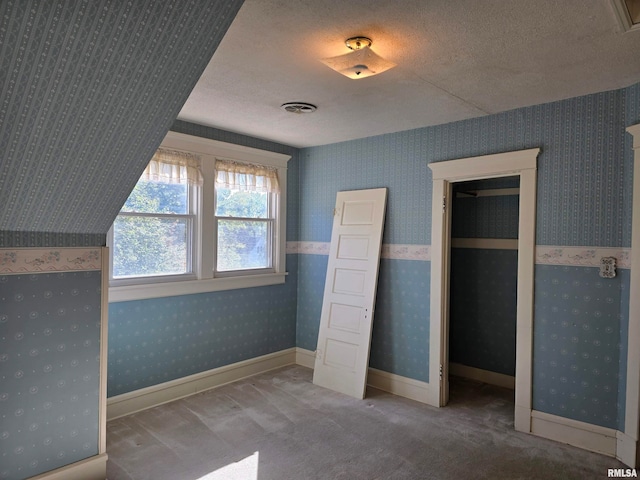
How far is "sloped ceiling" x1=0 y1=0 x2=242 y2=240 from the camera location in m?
1.51

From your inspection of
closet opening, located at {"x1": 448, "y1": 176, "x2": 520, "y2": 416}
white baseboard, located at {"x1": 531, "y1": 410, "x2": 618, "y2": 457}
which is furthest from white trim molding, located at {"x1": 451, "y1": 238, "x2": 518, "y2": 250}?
white baseboard, located at {"x1": 531, "y1": 410, "x2": 618, "y2": 457}

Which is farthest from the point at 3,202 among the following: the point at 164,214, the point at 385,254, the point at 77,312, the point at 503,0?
the point at 385,254

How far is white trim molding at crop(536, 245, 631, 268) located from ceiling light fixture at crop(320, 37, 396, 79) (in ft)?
6.22

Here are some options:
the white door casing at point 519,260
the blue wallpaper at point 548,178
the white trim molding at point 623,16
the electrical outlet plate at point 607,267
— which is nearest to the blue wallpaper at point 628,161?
the blue wallpaper at point 548,178

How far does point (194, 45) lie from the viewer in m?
1.77

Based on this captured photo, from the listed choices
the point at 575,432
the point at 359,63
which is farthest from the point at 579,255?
the point at 359,63

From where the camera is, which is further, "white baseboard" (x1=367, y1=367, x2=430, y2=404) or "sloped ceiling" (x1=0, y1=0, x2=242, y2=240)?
"white baseboard" (x1=367, y1=367, x2=430, y2=404)

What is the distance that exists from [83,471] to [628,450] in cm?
345

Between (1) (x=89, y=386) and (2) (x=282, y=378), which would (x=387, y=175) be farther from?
(1) (x=89, y=386)

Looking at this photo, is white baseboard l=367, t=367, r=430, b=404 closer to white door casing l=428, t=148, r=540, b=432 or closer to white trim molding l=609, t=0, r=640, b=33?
white door casing l=428, t=148, r=540, b=432

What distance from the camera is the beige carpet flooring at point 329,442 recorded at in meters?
2.73

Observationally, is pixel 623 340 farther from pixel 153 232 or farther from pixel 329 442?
pixel 153 232

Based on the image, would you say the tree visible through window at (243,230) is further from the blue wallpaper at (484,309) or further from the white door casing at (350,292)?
the blue wallpaper at (484,309)

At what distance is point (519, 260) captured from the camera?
3336 mm
